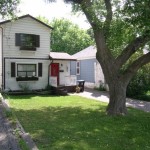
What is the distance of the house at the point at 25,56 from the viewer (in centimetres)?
2248

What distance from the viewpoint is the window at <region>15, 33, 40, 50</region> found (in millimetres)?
22797

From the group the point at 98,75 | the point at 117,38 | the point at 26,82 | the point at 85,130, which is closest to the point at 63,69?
the point at 98,75

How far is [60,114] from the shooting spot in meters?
13.0

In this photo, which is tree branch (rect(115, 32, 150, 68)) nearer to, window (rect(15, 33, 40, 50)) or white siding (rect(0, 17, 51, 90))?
window (rect(15, 33, 40, 50))

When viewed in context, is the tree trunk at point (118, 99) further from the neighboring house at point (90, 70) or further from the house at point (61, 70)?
the neighboring house at point (90, 70)

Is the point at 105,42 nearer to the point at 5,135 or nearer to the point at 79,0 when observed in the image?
the point at 79,0

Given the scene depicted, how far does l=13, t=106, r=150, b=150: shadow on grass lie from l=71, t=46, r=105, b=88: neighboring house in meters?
Answer: 13.2

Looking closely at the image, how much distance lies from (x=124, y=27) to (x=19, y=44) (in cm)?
1282

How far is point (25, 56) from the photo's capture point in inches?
917

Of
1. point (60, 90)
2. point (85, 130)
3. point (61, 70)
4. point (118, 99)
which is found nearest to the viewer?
point (85, 130)

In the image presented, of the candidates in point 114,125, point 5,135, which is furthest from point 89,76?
point 5,135

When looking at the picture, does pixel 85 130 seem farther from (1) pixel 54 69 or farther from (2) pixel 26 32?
(1) pixel 54 69

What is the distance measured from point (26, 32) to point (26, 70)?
318cm

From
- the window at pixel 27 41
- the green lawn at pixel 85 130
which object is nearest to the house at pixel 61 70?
the window at pixel 27 41
